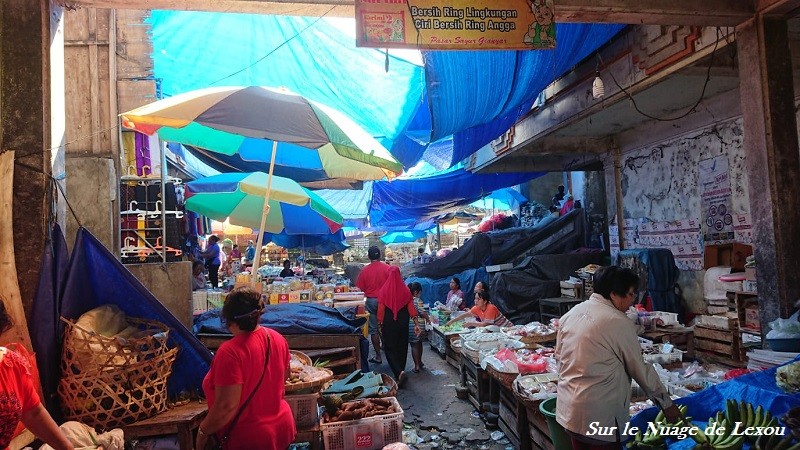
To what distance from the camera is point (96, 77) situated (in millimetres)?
4715

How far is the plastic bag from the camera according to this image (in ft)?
13.1

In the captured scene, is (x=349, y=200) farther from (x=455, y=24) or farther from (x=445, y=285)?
(x=455, y=24)

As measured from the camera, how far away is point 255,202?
30.6 feet

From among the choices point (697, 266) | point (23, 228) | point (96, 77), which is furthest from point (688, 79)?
point (23, 228)

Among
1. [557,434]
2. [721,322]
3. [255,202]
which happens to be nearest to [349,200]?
[255,202]

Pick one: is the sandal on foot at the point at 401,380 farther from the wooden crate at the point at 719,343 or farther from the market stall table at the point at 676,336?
the wooden crate at the point at 719,343

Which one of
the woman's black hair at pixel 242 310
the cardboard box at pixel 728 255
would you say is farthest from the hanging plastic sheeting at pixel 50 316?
the cardboard box at pixel 728 255

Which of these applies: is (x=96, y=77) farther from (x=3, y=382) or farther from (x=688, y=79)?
(x=688, y=79)

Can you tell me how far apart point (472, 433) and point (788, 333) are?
3.20m

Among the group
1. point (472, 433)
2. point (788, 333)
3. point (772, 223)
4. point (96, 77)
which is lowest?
point (472, 433)

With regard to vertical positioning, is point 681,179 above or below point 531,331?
above

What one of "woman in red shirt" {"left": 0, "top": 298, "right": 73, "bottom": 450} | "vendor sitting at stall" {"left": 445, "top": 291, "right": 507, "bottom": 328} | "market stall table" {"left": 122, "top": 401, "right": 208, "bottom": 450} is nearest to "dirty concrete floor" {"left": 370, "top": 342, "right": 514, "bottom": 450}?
"vendor sitting at stall" {"left": 445, "top": 291, "right": 507, "bottom": 328}

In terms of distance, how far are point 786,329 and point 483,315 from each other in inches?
192

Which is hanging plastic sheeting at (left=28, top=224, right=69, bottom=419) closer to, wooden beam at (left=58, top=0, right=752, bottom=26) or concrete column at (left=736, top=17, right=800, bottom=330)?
wooden beam at (left=58, top=0, right=752, bottom=26)
